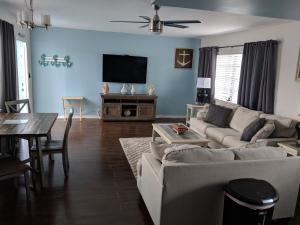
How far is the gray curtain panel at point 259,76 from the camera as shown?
4.73m

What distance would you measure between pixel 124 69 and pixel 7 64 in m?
3.31

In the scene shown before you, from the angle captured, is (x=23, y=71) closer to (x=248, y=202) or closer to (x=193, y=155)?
(x=193, y=155)

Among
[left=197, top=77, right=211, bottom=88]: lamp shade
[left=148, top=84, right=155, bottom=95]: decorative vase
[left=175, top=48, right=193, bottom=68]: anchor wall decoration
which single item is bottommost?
[left=148, top=84, right=155, bottom=95]: decorative vase

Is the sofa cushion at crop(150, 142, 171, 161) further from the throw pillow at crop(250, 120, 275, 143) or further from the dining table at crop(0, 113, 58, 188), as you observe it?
the throw pillow at crop(250, 120, 275, 143)

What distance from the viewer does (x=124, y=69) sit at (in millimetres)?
7238

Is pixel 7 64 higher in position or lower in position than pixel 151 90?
higher

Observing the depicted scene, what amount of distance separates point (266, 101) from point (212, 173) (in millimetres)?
3055

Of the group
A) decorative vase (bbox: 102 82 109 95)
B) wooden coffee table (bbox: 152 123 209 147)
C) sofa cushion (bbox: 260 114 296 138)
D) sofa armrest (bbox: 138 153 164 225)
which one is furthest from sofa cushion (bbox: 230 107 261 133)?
decorative vase (bbox: 102 82 109 95)

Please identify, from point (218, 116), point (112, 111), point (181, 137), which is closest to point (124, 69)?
point (112, 111)

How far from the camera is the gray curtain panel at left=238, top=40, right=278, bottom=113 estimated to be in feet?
15.5

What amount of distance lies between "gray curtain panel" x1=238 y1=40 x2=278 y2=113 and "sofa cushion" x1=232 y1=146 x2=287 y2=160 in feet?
7.85

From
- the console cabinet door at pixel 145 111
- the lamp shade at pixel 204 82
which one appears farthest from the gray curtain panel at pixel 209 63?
the console cabinet door at pixel 145 111

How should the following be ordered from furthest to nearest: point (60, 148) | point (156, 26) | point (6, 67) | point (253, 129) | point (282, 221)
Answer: point (6, 67) < point (253, 129) < point (60, 148) < point (156, 26) < point (282, 221)

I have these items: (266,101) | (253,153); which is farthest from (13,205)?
(266,101)
